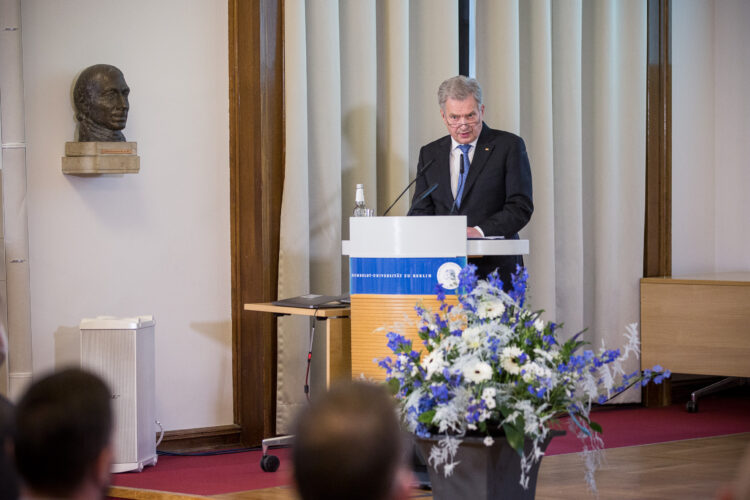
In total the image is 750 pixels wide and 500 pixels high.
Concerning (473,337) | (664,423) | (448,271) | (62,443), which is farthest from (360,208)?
(62,443)

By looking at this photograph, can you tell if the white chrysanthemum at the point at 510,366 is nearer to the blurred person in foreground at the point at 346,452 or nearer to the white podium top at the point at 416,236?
the white podium top at the point at 416,236

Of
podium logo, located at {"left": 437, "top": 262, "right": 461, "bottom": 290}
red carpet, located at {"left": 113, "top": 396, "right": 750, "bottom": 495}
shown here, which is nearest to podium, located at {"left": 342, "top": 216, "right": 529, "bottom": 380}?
podium logo, located at {"left": 437, "top": 262, "right": 461, "bottom": 290}

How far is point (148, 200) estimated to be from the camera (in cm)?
460

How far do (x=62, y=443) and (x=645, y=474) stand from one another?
3298 millimetres

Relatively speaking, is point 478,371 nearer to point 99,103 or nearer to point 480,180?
point 480,180

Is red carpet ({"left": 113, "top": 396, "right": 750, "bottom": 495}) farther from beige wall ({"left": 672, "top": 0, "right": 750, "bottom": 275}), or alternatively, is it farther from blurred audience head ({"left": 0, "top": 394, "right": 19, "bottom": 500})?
blurred audience head ({"left": 0, "top": 394, "right": 19, "bottom": 500})

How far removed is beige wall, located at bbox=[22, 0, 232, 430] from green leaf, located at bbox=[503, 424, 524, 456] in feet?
8.71

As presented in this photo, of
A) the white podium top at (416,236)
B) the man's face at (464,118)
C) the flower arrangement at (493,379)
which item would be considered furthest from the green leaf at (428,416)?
the man's face at (464,118)

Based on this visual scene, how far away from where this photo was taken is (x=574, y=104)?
5707mm

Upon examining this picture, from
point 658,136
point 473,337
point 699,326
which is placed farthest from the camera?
point 658,136

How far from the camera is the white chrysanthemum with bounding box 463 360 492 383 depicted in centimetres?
235

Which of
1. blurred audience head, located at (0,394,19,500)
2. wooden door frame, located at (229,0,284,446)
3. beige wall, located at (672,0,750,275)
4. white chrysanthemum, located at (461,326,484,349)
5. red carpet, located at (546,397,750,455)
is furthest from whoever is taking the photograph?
beige wall, located at (672,0,750,275)

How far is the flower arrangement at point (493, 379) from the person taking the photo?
7.73 ft

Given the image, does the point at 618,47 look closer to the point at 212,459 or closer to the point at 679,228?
the point at 679,228
